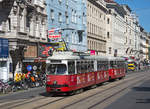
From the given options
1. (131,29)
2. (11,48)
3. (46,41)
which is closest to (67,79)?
(11,48)

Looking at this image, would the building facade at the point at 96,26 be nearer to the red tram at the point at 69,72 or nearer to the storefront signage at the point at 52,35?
the storefront signage at the point at 52,35

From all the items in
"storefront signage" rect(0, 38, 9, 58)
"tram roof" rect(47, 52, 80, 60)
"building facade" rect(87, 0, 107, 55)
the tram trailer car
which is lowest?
the tram trailer car

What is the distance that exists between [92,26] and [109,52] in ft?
49.4

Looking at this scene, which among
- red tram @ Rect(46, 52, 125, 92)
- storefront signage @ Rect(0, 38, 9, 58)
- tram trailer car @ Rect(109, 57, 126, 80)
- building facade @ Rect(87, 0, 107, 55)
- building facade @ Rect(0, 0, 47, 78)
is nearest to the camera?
red tram @ Rect(46, 52, 125, 92)

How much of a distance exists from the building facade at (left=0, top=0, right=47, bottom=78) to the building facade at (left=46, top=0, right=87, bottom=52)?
10.8 feet

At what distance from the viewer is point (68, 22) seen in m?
47.7

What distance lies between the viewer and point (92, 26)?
60531 mm

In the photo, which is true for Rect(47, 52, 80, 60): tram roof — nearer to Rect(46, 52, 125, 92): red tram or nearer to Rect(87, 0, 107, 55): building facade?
Rect(46, 52, 125, 92): red tram

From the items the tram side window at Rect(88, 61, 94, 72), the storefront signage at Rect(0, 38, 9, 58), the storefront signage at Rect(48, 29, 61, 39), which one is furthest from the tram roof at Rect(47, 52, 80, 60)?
the storefront signage at Rect(48, 29, 61, 39)

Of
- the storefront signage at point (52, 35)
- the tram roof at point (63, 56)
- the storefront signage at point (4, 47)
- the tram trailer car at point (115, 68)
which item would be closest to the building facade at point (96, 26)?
the tram trailer car at point (115, 68)

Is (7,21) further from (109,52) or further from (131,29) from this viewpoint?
(131,29)

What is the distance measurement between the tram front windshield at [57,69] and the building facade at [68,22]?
15.5m

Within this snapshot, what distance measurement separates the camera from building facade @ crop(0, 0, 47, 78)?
31078 millimetres

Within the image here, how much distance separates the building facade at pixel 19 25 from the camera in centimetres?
3108
